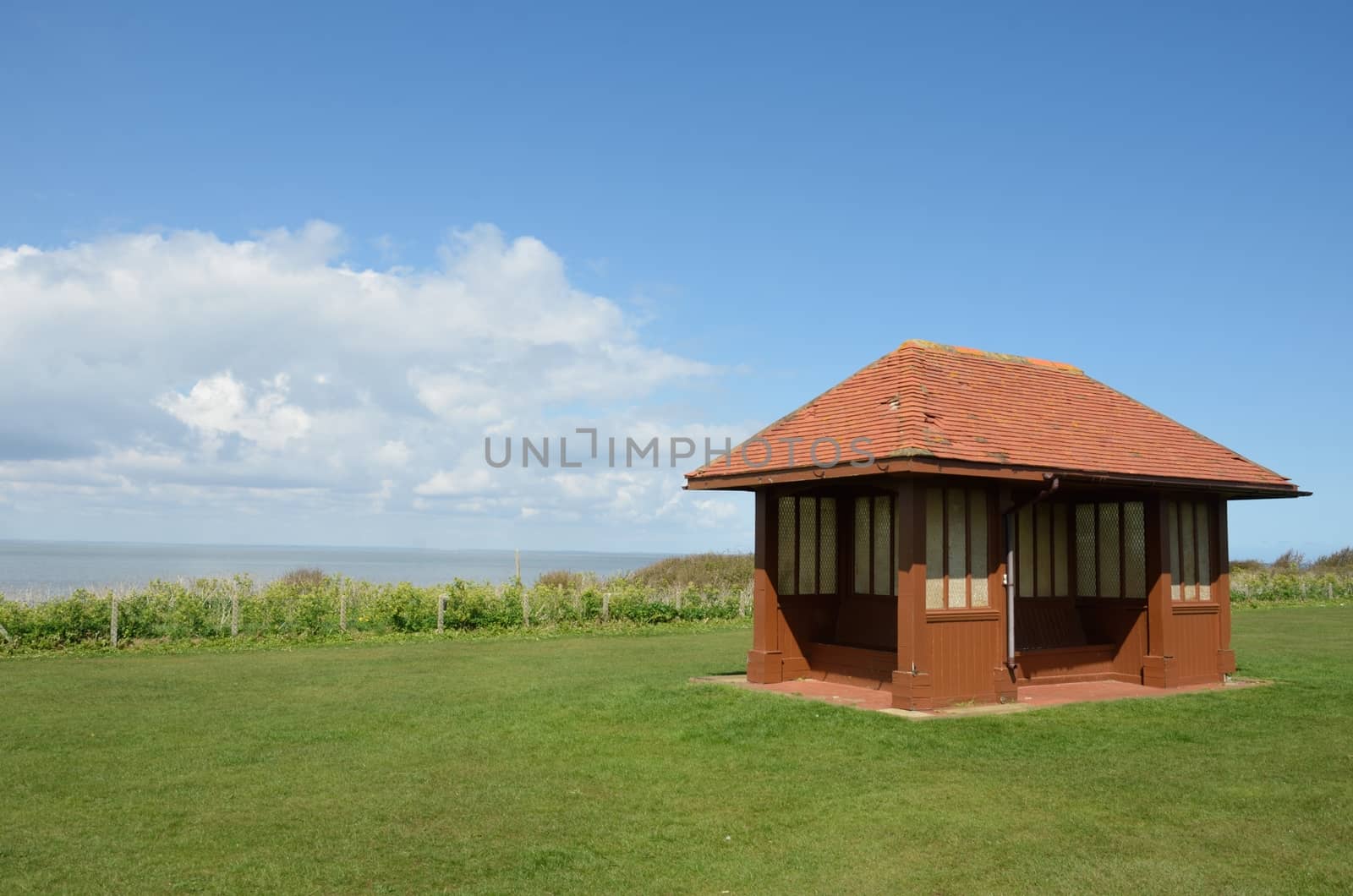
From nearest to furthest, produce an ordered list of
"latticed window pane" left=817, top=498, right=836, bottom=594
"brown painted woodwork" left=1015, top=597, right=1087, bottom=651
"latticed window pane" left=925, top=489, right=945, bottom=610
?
"latticed window pane" left=925, top=489, right=945, bottom=610
"brown painted woodwork" left=1015, top=597, right=1087, bottom=651
"latticed window pane" left=817, top=498, right=836, bottom=594

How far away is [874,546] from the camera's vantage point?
1403 centimetres

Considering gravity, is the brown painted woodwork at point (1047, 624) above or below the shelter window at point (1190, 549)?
below

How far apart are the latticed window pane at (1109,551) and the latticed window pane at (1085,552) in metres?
0.10

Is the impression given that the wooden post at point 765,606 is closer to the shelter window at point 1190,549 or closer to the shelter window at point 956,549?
the shelter window at point 956,549

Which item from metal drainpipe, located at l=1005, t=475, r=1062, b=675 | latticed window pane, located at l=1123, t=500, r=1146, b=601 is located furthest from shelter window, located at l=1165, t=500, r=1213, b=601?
metal drainpipe, located at l=1005, t=475, r=1062, b=675

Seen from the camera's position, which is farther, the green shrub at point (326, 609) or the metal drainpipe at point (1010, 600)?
the green shrub at point (326, 609)

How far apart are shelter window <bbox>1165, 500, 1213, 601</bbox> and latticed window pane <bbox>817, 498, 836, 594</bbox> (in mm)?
4514

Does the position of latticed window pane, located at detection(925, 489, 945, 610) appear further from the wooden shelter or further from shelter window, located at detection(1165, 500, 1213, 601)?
shelter window, located at detection(1165, 500, 1213, 601)

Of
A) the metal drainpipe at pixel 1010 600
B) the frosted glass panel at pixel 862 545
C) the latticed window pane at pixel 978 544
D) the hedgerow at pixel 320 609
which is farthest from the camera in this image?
the hedgerow at pixel 320 609

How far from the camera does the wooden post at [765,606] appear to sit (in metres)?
13.9

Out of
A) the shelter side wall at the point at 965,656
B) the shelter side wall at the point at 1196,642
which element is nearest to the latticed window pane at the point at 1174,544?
the shelter side wall at the point at 1196,642

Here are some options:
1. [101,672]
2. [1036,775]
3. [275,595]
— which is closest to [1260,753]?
[1036,775]

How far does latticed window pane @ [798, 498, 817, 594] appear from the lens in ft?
47.3

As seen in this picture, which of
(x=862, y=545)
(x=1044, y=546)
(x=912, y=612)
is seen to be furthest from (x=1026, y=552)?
(x=912, y=612)
